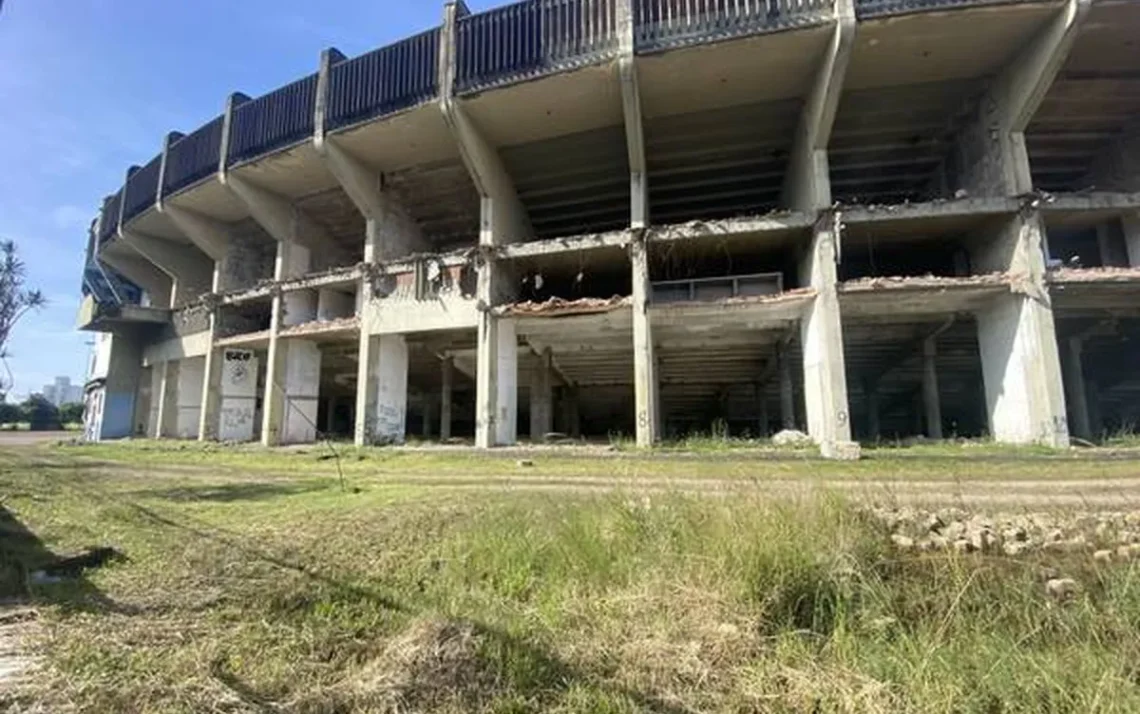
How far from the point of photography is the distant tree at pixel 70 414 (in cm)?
5511

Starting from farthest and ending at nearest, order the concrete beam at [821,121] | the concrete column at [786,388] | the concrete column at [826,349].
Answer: the concrete column at [786,388]
the concrete column at [826,349]
the concrete beam at [821,121]

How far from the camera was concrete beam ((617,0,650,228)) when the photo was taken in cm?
1491

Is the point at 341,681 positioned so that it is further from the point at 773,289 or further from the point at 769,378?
the point at 769,378

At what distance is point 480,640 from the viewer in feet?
10.7

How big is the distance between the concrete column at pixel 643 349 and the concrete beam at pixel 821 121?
4958 mm

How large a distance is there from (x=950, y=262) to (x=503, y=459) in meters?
16.2

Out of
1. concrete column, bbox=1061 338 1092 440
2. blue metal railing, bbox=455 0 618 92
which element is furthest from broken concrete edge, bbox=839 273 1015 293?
blue metal railing, bbox=455 0 618 92

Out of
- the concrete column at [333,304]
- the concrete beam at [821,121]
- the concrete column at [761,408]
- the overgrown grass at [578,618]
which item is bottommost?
the overgrown grass at [578,618]

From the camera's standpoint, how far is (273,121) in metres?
20.8

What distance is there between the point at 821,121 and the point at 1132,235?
9672mm

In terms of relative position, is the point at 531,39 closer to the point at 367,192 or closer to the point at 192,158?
the point at 367,192

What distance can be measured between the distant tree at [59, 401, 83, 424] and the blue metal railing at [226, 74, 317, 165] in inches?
2015

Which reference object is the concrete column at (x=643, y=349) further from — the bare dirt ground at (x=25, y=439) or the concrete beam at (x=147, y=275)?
the concrete beam at (x=147, y=275)

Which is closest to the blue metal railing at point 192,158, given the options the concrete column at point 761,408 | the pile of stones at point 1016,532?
the concrete column at point 761,408
